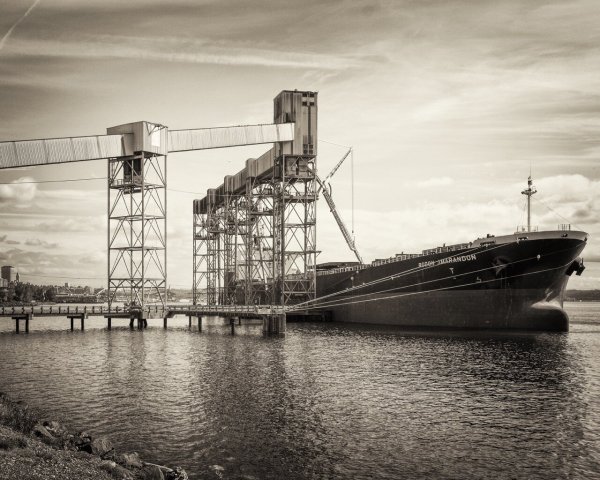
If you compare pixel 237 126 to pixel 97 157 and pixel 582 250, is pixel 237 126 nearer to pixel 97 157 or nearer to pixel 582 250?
pixel 97 157

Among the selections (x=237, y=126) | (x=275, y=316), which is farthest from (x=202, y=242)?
(x=275, y=316)

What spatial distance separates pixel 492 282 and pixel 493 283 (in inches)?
4.7

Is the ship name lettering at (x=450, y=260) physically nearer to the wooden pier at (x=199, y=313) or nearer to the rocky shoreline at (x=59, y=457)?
the wooden pier at (x=199, y=313)

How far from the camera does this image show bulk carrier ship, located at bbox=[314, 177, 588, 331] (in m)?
51.4

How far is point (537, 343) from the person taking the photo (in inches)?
1741

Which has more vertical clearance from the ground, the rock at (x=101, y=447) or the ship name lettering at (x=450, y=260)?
the ship name lettering at (x=450, y=260)

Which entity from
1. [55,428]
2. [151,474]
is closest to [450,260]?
[55,428]

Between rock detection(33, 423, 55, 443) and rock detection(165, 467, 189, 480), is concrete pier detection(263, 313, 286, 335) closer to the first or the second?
rock detection(33, 423, 55, 443)

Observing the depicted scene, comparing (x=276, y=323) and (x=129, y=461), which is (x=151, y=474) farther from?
(x=276, y=323)

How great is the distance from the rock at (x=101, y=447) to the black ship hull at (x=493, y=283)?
42.2 metres

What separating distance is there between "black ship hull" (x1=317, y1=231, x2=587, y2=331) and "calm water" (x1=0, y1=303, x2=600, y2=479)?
847 centimetres

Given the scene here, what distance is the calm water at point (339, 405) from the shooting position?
17.9 metres

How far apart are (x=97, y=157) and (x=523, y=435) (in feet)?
160

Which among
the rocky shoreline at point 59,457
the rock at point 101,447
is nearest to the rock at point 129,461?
the rocky shoreline at point 59,457
